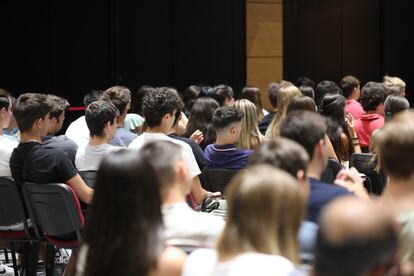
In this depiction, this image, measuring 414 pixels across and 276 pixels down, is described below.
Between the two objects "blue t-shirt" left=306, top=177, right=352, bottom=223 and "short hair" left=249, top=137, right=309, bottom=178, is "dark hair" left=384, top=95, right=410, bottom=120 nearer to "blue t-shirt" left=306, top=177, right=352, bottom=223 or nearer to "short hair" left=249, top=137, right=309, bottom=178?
"blue t-shirt" left=306, top=177, right=352, bottom=223

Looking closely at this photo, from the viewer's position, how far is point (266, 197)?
7.66ft

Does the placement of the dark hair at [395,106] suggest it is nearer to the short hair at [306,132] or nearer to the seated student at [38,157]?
the seated student at [38,157]

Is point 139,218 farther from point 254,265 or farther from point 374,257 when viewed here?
point 374,257

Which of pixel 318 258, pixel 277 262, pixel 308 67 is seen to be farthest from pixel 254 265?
pixel 308 67

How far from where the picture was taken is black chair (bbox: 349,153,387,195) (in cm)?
623

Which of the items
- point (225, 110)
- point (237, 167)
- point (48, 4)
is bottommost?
point (237, 167)

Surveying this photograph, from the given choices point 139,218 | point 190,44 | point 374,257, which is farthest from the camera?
point 190,44

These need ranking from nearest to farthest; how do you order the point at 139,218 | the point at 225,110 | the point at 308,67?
the point at 139,218 → the point at 225,110 → the point at 308,67

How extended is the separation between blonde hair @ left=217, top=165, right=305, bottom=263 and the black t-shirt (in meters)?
2.85

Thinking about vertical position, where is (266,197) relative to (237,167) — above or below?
above

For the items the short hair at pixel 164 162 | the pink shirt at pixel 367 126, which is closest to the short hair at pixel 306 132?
the short hair at pixel 164 162

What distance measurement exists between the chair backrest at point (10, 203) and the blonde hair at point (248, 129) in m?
1.76

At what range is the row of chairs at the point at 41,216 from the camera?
4988 millimetres

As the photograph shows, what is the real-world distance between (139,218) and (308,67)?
38.4 feet
